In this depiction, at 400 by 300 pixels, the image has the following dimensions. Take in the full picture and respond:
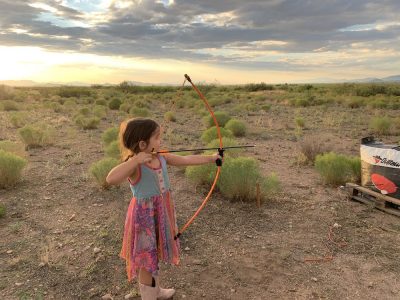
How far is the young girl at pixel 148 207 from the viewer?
10.2 feet

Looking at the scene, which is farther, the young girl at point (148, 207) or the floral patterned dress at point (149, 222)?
the floral patterned dress at point (149, 222)

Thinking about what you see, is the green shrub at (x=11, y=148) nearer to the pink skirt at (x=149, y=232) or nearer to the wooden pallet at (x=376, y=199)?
the pink skirt at (x=149, y=232)

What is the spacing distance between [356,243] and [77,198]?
4.48 meters

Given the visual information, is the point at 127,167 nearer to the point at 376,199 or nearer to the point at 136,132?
the point at 136,132

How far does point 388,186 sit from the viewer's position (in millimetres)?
6008

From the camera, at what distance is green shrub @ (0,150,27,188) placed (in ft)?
23.7

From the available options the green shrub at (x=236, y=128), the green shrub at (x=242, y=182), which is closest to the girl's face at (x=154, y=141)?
the green shrub at (x=242, y=182)

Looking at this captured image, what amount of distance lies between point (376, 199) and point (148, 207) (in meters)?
4.41

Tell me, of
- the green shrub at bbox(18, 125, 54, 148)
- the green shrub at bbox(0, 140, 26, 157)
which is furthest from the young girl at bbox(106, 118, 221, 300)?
the green shrub at bbox(18, 125, 54, 148)

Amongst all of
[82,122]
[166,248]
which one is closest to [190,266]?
[166,248]

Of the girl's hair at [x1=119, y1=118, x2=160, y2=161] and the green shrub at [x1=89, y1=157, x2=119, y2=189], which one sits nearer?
the girl's hair at [x1=119, y1=118, x2=160, y2=161]

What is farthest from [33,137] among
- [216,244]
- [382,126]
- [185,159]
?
[382,126]

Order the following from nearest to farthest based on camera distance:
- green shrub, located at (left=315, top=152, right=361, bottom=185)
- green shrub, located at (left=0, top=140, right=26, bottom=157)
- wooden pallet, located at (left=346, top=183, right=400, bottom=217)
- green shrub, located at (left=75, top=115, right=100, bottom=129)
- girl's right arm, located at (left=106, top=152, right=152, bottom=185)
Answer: girl's right arm, located at (left=106, top=152, right=152, bottom=185) → wooden pallet, located at (left=346, top=183, right=400, bottom=217) → green shrub, located at (left=315, top=152, right=361, bottom=185) → green shrub, located at (left=0, top=140, right=26, bottom=157) → green shrub, located at (left=75, top=115, right=100, bottom=129)

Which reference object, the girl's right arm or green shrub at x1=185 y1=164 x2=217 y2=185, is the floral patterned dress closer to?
the girl's right arm
